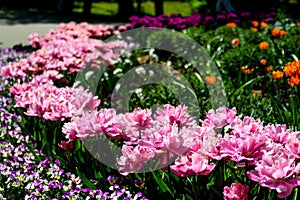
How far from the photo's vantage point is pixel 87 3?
18.1 metres

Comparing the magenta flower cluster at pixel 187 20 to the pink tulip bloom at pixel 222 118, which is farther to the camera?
the magenta flower cluster at pixel 187 20

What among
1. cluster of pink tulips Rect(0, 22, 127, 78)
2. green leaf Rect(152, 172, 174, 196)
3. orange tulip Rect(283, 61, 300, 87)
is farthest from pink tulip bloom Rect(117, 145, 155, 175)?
cluster of pink tulips Rect(0, 22, 127, 78)

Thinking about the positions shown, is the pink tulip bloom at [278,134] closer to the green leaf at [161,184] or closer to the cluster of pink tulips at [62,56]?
the green leaf at [161,184]

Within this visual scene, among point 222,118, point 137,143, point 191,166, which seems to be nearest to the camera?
point 191,166

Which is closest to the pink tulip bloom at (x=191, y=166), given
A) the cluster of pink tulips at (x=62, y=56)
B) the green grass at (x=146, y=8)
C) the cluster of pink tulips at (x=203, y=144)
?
the cluster of pink tulips at (x=203, y=144)

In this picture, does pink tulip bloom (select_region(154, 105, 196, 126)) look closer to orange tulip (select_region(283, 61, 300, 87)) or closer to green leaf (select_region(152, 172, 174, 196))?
green leaf (select_region(152, 172, 174, 196))

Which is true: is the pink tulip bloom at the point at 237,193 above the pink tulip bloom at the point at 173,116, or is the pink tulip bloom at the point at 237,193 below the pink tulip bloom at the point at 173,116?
below

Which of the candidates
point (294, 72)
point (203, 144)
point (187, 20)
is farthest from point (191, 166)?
point (187, 20)

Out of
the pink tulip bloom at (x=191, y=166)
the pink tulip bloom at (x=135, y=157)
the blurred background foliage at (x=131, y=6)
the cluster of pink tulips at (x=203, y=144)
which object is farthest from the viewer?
the blurred background foliage at (x=131, y=6)

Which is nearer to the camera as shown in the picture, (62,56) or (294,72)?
(294,72)

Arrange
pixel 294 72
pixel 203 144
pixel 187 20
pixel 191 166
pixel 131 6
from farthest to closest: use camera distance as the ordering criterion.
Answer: pixel 131 6, pixel 187 20, pixel 294 72, pixel 203 144, pixel 191 166

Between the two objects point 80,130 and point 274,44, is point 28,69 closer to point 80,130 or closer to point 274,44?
point 80,130

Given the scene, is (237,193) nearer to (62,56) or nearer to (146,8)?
(62,56)

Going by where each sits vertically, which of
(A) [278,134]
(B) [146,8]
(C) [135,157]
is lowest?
(B) [146,8]
